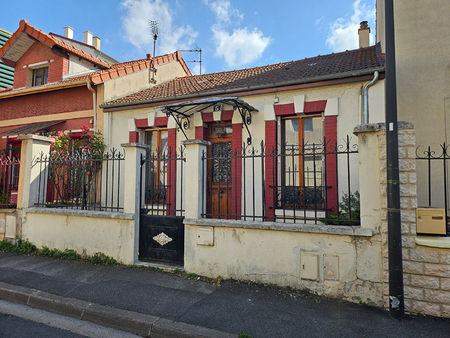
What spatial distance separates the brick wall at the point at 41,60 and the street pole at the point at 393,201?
1043 centimetres

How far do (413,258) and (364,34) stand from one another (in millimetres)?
8932

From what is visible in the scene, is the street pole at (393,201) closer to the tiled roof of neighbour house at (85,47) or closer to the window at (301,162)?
the window at (301,162)

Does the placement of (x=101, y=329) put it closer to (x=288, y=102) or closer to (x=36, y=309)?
(x=36, y=309)

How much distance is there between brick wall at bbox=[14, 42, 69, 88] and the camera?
9938 mm

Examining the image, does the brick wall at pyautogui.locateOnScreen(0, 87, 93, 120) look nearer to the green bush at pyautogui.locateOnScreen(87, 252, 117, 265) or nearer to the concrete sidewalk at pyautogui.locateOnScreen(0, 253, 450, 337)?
the green bush at pyautogui.locateOnScreen(87, 252, 117, 265)

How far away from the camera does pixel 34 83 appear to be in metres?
10.8

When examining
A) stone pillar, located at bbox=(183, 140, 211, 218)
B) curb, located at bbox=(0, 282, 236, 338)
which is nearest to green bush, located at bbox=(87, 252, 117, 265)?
curb, located at bbox=(0, 282, 236, 338)

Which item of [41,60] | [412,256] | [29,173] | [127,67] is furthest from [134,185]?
[41,60]

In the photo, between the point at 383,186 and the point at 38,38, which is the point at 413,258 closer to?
the point at 383,186

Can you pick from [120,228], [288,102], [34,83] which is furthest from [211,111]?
[34,83]

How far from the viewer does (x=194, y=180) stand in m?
4.70

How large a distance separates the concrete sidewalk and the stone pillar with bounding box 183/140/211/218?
3.67ft

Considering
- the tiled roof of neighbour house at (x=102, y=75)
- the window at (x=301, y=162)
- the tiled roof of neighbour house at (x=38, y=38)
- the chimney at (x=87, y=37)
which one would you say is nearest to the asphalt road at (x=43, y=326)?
the window at (x=301, y=162)

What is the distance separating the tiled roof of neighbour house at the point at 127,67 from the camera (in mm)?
8514
